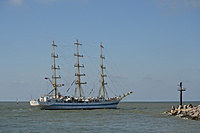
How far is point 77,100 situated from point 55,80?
35.4ft

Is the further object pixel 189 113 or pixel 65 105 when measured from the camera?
pixel 65 105

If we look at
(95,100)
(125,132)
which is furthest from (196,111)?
(95,100)

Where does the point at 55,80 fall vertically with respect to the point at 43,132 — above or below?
above

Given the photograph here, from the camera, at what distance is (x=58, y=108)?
315 feet

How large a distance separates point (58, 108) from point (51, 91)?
9.09 m

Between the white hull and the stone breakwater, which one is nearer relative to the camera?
the stone breakwater

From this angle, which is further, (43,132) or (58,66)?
(58,66)

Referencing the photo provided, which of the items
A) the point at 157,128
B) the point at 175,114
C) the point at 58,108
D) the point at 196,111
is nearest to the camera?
the point at 157,128

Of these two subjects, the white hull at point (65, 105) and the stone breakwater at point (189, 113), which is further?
the white hull at point (65, 105)

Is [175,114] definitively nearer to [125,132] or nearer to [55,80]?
[125,132]

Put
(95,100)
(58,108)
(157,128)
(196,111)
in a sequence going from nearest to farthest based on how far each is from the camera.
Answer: (157,128)
(196,111)
(58,108)
(95,100)

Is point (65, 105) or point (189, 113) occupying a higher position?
point (189, 113)

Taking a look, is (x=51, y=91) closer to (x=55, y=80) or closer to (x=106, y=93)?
(x=55, y=80)

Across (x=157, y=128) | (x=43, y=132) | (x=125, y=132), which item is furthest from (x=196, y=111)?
(x=43, y=132)
